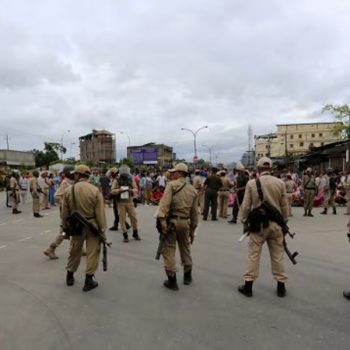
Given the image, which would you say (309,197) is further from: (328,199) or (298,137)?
(298,137)

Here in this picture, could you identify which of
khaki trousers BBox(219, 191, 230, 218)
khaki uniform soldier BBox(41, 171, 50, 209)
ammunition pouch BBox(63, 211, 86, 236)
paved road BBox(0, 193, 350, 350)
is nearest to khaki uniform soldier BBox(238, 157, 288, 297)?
paved road BBox(0, 193, 350, 350)

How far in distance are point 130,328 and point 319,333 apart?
197 centimetres

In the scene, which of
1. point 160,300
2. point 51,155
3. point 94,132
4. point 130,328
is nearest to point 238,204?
point 160,300

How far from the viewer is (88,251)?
557 centimetres

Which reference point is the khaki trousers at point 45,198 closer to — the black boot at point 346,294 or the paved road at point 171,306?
the paved road at point 171,306

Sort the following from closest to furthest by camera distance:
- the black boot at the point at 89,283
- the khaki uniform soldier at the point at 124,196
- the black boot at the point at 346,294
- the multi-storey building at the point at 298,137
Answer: the black boot at the point at 346,294 < the black boot at the point at 89,283 < the khaki uniform soldier at the point at 124,196 < the multi-storey building at the point at 298,137

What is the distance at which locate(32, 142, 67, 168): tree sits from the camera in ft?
305

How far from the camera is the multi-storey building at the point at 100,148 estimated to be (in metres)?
117

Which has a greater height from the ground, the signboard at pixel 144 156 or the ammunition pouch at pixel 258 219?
the signboard at pixel 144 156

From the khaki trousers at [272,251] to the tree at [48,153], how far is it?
91.6m

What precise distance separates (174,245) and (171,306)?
0.99 metres

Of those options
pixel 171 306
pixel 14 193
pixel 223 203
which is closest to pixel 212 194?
pixel 223 203

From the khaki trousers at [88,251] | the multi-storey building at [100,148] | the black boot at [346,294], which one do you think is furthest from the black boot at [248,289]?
the multi-storey building at [100,148]

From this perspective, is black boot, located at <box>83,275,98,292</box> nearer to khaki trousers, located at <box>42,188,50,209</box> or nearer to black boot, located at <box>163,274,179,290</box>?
black boot, located at <box>163,274,179,290</box>
